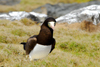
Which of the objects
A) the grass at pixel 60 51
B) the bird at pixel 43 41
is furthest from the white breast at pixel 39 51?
the grass at pixel 60 51

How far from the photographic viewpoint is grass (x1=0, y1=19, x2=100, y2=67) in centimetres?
434

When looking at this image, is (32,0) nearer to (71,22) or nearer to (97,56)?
(71,22)

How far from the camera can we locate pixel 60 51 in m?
6.12

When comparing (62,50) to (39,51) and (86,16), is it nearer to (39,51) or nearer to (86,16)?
(39,51)

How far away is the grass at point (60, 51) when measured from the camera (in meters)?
4.34

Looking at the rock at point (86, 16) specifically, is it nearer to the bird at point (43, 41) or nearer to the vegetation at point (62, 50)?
the vegetation at point (62, 50)

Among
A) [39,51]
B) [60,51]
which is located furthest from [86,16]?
[39,51]

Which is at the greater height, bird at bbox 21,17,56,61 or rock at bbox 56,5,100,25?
bird at bbox 21,17,56,61

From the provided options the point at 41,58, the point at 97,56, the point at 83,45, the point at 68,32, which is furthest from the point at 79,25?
the point at 41,58

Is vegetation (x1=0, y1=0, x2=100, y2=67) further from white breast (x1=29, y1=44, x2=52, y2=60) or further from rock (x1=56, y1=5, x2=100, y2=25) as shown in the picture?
rock (x1=56, y1=5, x2=100, y2=25)

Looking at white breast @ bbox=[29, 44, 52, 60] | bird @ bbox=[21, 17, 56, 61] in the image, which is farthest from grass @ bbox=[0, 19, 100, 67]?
bird @ bbox=[21, 17, 56, 61]

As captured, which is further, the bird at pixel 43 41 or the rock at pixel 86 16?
the rock at pixel 86 16

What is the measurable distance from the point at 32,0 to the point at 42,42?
3332cm

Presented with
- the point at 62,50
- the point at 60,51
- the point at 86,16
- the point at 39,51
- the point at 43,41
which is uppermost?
the point at 43,41
